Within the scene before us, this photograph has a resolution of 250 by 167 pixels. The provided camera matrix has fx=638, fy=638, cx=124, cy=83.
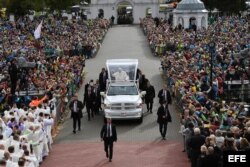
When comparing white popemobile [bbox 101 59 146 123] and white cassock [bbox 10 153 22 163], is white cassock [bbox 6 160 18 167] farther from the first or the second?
white popemobile [bbox 101 59 146 123]

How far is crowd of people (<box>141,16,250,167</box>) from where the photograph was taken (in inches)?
653

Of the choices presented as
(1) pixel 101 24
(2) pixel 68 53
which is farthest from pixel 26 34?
(1) pixel 101 24

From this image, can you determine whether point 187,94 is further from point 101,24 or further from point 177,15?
point 101,24

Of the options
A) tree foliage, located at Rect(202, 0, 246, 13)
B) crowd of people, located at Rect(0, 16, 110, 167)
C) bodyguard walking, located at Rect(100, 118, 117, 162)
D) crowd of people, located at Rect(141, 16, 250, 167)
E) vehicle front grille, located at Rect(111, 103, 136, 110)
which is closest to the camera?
crowd of people, located at Rect(141, 16, 250, 167)

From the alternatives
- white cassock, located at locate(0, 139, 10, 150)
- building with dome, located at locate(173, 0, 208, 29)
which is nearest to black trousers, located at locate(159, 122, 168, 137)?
white cassock, located at locate(0, 139, 10, 150)

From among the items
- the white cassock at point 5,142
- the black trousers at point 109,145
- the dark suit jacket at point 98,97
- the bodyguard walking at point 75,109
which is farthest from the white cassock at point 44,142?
the dark suit jacket at point 98,97

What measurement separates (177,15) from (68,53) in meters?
20.9

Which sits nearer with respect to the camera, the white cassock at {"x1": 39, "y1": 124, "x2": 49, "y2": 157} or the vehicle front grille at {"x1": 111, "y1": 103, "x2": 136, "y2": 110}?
the white cassock at {"x1": 39, "y1": 124, "x2": 49, "y2": 157}

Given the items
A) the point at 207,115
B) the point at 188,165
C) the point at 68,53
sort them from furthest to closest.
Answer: the point at 68,53
the point at 207,115
the point at 188,165

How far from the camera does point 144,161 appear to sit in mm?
20109

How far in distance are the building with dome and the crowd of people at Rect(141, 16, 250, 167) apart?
7.99m

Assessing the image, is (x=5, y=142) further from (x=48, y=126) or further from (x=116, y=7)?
(x=116, y=7)

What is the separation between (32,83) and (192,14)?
35.1m

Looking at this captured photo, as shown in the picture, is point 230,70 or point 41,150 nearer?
point 41,150
